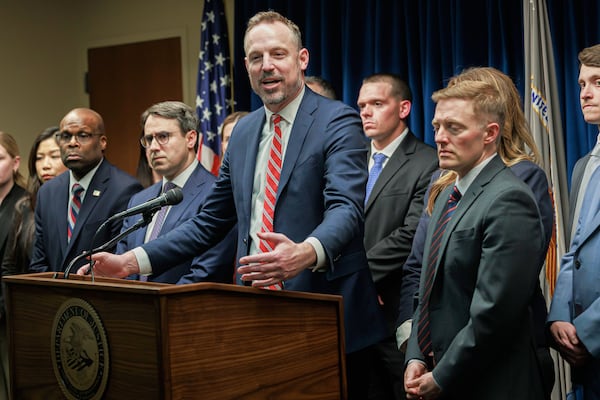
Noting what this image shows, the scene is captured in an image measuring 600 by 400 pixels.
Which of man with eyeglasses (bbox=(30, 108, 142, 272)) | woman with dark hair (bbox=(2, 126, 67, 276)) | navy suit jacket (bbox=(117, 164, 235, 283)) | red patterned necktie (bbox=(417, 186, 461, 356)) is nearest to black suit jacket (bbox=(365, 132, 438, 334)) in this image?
navy suit jacket (bbox=(117, 164, 235, 283))

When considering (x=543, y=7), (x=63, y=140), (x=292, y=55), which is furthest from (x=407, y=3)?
(x=292, y=55)

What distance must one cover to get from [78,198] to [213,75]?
8.10 ft

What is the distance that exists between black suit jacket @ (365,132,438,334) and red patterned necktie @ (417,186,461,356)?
914 mm

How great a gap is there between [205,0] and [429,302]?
4452mm

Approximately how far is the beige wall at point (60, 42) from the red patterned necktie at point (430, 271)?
453 cm

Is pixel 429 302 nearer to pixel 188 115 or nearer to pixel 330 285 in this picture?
pixel 330 285

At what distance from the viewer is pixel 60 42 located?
291 inches

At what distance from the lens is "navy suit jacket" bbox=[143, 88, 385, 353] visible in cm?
245

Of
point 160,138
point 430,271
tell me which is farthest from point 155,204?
point 160,138

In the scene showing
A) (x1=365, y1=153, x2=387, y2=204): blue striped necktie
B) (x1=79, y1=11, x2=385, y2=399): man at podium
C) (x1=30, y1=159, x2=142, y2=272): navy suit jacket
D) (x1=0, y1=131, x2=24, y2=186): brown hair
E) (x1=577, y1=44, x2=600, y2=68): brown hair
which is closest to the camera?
(x1=79, y1=11, x2=385, y2=399): man at podium

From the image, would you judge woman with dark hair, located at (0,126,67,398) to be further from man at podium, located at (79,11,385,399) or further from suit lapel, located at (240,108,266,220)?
suit lapel, located at (240,108,266,220)

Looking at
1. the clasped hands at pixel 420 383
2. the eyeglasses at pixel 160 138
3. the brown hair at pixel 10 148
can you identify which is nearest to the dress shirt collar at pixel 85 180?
the eyeglasses at pixel 160 138

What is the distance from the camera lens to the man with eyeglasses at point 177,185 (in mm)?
3363

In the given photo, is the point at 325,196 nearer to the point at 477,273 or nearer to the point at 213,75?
the point at 477,273
